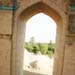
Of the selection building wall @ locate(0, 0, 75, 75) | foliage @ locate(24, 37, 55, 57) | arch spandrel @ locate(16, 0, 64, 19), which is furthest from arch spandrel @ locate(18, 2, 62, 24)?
foliage @ locate(24, 37, 55, 57)

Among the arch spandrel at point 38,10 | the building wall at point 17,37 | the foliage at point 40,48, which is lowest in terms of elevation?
the foliage at point 40,48

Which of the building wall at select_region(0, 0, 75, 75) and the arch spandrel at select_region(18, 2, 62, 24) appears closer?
the building wall at select_region(0, 0, 75, 75)

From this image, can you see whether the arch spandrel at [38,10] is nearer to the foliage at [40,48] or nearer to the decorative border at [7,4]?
the decorative border at [7,4]

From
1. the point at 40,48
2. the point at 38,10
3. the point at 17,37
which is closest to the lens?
the point at 17,37

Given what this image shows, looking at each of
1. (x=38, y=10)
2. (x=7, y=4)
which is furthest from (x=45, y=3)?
(x=7, y=4)

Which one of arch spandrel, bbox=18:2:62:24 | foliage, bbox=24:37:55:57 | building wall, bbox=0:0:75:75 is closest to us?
building wall, bbox=0:0:75:75

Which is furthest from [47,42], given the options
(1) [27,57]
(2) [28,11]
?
(2) [28,11]

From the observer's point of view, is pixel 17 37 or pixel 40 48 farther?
pixel 40 48

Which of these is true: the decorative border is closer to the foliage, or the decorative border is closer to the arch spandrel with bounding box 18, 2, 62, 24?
the arch spandrel with bounding box 18, 2, 62, 24

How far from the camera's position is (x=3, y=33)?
5.55 metres

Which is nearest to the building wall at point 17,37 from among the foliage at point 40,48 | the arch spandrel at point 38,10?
the arch spandrel at point 38,10

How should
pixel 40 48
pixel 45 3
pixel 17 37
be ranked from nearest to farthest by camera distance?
pixel 45 3, pixel 17 37, pixel 40 48

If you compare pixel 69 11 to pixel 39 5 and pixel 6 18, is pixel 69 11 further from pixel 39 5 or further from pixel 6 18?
pixel 6 18

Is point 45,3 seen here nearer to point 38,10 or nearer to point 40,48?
point 38,10
